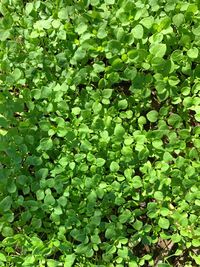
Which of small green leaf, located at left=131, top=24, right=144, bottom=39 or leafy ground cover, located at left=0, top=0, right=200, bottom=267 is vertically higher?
small green leaf, located at left=131, top=24, right=144, bottom=39

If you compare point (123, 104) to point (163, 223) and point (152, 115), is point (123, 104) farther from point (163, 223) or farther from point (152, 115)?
point (163, 223)

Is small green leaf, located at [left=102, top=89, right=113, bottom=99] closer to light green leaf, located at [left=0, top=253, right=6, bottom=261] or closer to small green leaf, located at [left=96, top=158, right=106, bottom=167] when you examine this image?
small green leaf, located at [left=96, top=158, right=106, bottom=167]

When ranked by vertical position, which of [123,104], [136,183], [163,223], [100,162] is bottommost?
[163,223]

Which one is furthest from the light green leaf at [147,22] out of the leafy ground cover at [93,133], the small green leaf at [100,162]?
the small green leaf at [100,162]

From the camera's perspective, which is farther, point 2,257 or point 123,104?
point 123,104

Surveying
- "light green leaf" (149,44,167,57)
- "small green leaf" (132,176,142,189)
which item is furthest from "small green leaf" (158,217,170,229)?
"light green leaf" (149,44,167,57)

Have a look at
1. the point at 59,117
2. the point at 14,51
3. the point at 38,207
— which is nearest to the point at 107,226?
the point at 38,207

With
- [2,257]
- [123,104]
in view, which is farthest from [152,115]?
[2,257]

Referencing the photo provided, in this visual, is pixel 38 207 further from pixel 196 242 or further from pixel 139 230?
pixel 196 242

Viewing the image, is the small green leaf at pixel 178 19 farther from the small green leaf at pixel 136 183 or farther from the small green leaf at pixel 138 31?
the small green leaf at pixel 136 183
